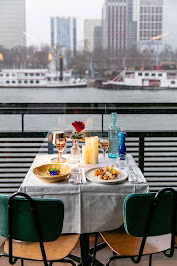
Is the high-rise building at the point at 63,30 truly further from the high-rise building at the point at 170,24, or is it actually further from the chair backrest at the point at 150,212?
the chair backrest at the point at 150,212

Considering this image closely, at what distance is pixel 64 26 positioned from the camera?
4.80 meters

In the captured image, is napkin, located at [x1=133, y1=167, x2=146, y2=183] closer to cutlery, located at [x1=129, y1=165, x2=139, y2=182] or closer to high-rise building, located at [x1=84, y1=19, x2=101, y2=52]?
cutlery, located at [x1=129, y1=165, x2=139, y2=182]

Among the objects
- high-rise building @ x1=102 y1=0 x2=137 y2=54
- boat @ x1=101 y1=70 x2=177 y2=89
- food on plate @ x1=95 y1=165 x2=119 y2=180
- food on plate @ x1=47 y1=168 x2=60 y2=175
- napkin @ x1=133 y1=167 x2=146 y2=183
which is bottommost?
napkin @ x1=133 y1=167 x2=146 y2=183

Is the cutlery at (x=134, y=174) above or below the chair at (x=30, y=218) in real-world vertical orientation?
above

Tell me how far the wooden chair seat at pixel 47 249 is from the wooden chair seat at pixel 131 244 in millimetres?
195

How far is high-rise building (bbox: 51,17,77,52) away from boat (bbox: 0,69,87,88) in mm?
654

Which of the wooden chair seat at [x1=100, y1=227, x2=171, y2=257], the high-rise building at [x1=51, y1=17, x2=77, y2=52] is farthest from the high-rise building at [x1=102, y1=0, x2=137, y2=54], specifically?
the wooden chair seat at [x1=100, y1=227, x2=171, y2=257]

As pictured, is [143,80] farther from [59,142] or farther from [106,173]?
[106,173]

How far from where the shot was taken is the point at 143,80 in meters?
5.79

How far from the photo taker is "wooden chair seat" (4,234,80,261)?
1.34 meters

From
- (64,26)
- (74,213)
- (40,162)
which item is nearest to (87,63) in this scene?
(64,26)

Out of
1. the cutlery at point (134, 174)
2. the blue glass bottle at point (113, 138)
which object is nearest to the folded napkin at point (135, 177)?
the cutlery at point (134, 174)

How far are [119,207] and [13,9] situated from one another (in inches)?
169

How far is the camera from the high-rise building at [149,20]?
4586 millimetres
